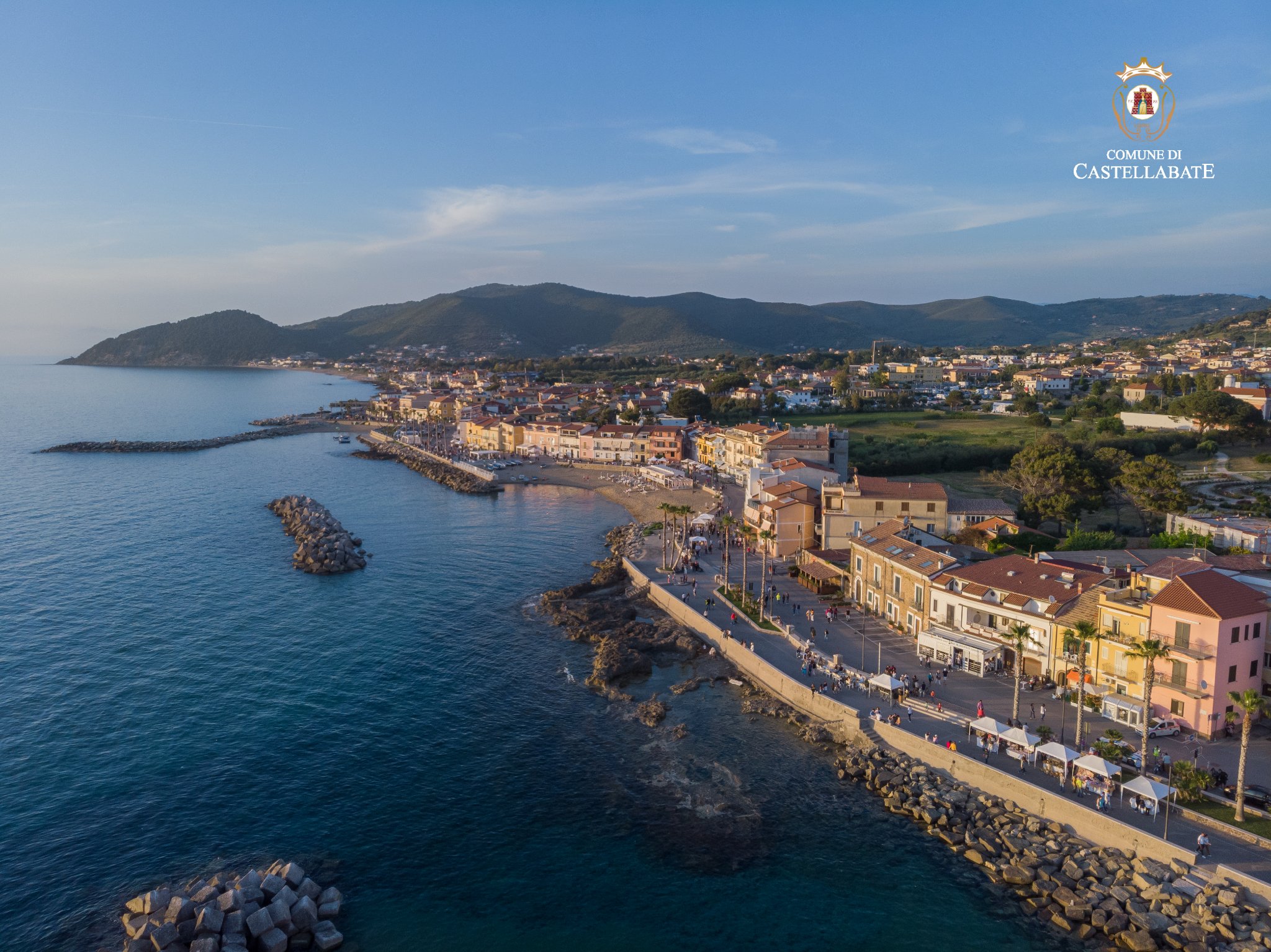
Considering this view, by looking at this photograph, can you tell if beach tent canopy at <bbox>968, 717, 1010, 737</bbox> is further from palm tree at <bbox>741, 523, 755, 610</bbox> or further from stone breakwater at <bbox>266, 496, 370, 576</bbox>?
stone breakwater at <bbox>266, 496, 370, 576</bbox>

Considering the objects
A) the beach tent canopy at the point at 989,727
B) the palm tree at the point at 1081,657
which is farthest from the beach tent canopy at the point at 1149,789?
the beach tent canopy at the point at 989,727

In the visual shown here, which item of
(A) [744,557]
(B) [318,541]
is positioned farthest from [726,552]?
(B) [318,541]

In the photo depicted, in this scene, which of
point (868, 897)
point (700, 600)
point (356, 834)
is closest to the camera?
point (868, 897)

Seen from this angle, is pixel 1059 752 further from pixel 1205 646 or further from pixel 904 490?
pixel 904 490

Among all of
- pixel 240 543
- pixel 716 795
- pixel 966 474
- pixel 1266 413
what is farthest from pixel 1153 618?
pixel 1266 413

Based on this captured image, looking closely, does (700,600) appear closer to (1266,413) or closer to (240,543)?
(240,543)

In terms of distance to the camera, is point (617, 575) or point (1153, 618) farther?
point (617, 575)
